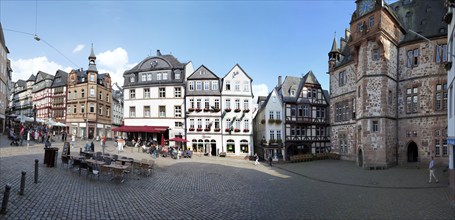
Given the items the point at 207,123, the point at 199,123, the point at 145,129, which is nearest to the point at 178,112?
the point at 199,123

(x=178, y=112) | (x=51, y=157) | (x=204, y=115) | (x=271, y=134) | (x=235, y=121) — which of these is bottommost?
(x=51, y=157)

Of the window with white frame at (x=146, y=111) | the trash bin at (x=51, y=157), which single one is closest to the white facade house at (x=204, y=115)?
the window with white frame at (x=146, y=111)

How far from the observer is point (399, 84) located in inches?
1187

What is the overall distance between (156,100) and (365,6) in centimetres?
3001

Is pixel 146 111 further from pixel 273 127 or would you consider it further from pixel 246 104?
pixel 273 127

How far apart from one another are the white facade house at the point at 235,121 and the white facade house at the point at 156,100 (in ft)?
20.6

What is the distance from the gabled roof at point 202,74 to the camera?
42.3 m

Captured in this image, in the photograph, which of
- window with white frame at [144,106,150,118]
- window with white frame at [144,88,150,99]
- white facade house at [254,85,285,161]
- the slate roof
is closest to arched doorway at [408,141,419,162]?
the slate roof

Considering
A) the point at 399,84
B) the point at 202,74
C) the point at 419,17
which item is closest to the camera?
the point at 399,84

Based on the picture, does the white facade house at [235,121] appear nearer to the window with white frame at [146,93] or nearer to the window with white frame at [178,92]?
the window with white frame at [178,92]

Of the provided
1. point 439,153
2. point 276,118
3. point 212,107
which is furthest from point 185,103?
point 439,153

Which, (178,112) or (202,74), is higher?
(202,74)

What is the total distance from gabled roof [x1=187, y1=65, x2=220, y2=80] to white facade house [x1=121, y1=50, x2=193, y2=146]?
179 centimetres

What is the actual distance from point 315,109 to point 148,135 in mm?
25812
